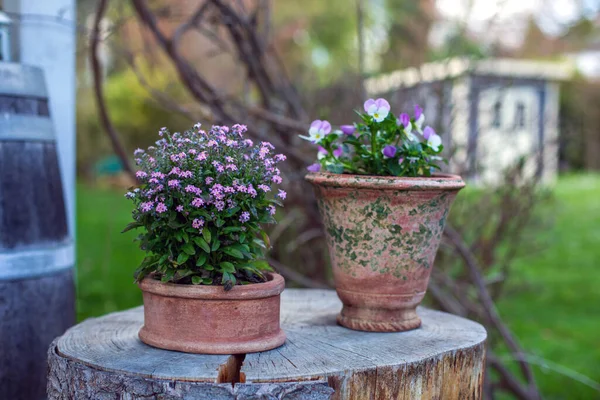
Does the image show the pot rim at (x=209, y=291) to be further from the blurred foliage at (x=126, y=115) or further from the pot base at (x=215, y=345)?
the blurred foliage at (x=126, y=115)

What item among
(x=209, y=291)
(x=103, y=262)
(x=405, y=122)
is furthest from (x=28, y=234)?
(x=103, y=262)

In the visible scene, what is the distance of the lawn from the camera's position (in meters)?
3.94

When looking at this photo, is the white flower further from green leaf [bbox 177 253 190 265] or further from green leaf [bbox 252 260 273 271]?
green leaf [bbox 177 253 190 265]

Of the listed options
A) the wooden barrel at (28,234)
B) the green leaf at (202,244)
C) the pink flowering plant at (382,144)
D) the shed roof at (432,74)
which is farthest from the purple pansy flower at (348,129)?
the shed roof at (432,74)

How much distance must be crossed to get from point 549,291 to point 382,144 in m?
4.09

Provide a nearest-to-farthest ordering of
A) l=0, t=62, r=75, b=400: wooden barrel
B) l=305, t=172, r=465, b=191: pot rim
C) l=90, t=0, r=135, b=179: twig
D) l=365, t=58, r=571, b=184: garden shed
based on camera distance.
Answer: l=305, t=172, r=465, b=191: pot rim
l=0, t=62, r=75, b=400: wooden barrel
l=90, t=0, r=135, b=179: twig
l=365, t=58, r=571, b=184: garden shed

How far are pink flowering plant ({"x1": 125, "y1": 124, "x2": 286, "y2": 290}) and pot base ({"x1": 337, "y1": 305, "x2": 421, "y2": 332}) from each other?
1.20 ft

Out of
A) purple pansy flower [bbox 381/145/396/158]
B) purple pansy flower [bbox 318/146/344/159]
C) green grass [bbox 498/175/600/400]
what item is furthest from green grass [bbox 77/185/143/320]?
green grass [bbox 498/175/600/400]

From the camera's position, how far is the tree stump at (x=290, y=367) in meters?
1.45

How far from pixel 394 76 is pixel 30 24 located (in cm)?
182

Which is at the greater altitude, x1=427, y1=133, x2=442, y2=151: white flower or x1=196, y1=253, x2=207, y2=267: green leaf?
x1=427, y1=133, x2=442, y2=151: white flower

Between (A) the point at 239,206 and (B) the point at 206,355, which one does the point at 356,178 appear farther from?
(B) the point at 206,355

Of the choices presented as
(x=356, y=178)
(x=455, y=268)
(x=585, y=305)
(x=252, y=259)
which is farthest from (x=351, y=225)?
(x=585, y=305)

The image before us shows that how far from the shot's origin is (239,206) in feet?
5.27
